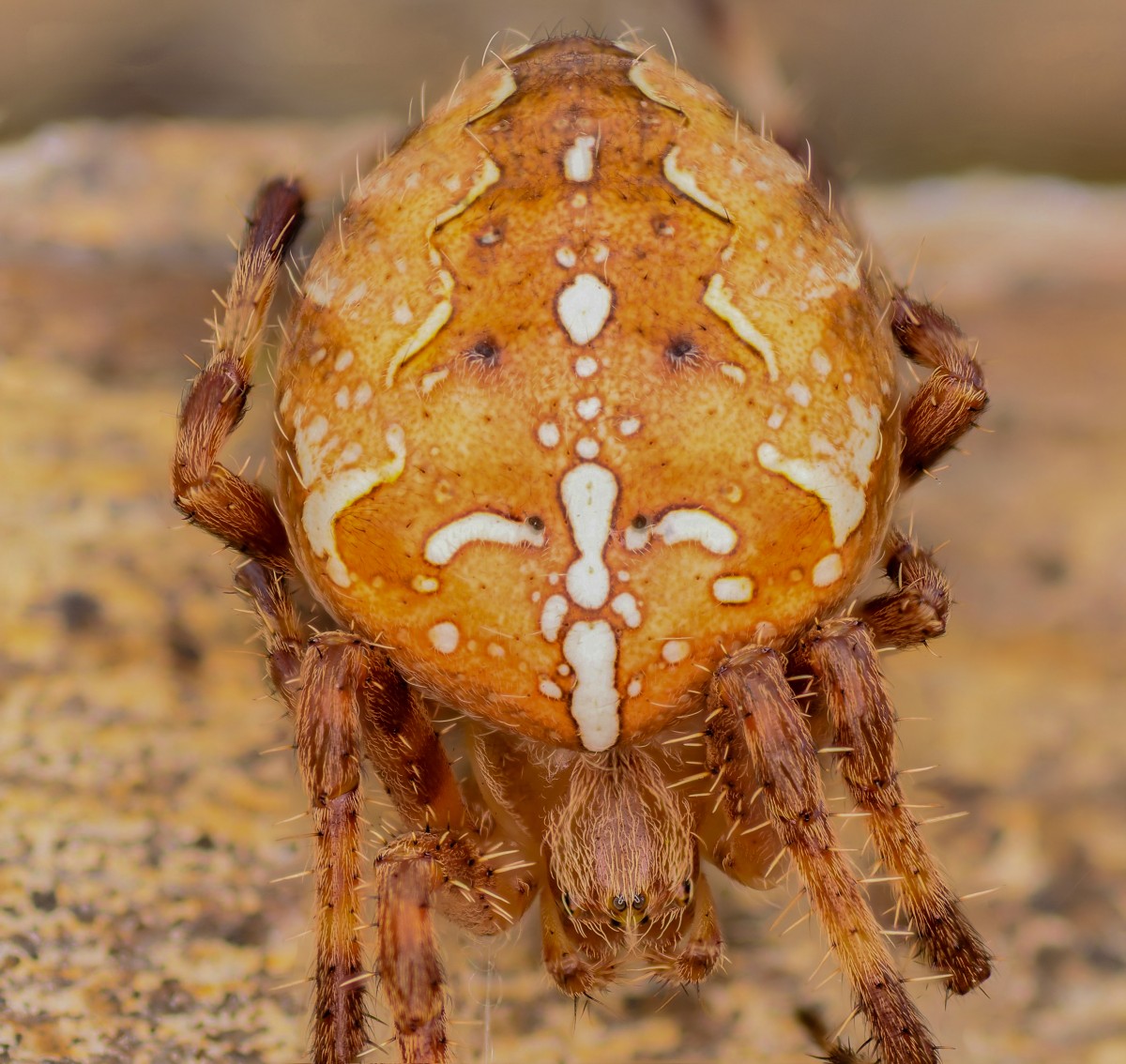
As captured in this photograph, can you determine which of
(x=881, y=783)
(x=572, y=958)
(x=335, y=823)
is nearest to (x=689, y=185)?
(x=881, y=783)

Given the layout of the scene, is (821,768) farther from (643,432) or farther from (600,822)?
(643,432)

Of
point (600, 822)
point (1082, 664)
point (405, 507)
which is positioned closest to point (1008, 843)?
point (1082, 664)

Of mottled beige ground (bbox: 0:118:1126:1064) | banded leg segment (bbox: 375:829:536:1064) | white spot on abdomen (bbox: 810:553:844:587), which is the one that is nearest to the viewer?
banded leg segment (bbox: 375:829:536:1064)

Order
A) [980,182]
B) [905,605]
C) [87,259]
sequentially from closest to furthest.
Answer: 1. [905,605]
2. [87,259]
3. [980,182]

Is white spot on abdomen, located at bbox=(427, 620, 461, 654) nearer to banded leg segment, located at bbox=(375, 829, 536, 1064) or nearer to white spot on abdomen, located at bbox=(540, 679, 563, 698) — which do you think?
white spot on abdomen, located at bbox=(540, 679, 563, 698)

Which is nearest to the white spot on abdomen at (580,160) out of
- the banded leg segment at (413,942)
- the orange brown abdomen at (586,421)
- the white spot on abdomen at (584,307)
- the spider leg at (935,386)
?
the orange brown abdomen at (586,421)

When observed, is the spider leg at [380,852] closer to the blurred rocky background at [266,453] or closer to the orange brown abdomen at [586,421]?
the orange brown abdomen at [586,421]

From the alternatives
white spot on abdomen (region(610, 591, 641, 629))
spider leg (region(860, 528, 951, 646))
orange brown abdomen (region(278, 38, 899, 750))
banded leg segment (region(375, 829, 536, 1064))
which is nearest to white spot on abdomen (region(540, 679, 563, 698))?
orange brown abdomen (region(278, 38, 899, 750))

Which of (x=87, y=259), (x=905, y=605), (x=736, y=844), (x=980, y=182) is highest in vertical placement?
(x=980, y=182)
